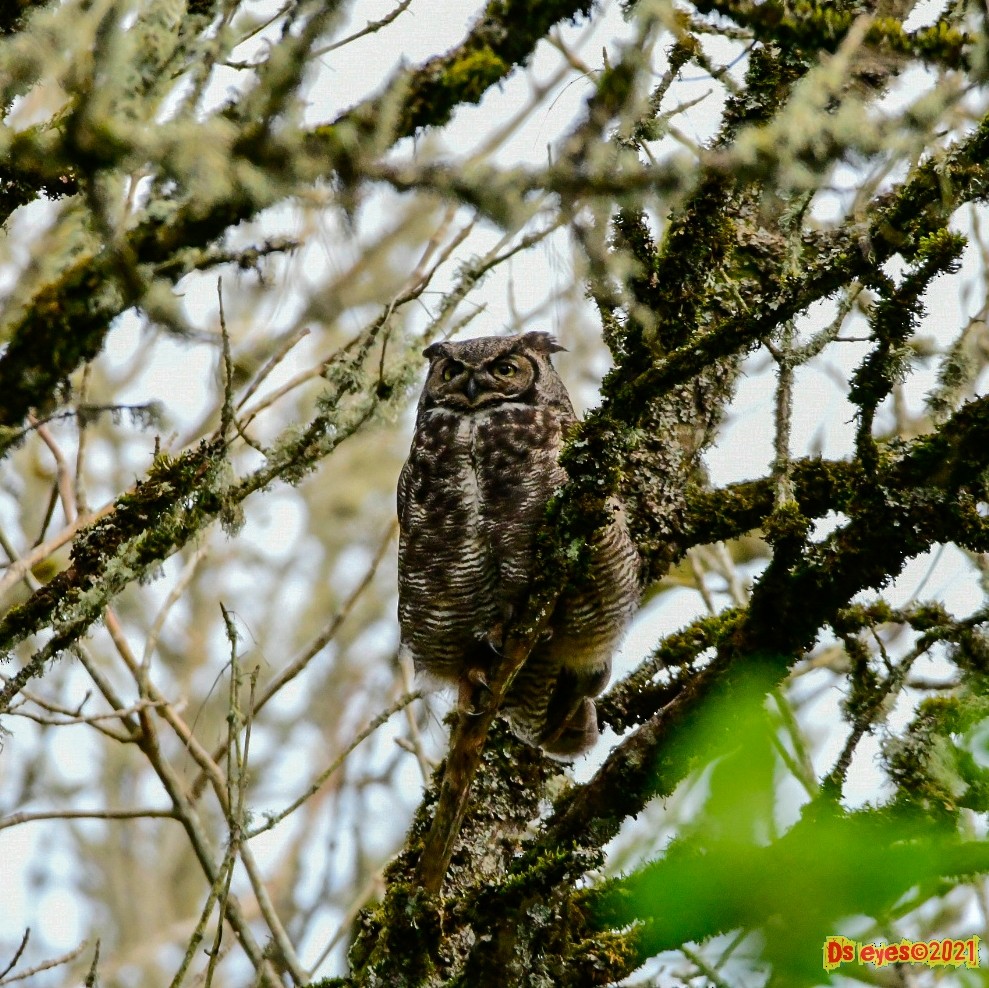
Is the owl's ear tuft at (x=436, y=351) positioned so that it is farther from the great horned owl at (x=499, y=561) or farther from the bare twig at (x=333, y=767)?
the bare twig at (x=333, y=767)

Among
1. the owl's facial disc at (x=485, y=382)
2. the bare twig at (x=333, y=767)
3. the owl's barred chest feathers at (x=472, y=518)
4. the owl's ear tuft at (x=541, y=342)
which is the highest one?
the owl's ear tuft at (x=541, y=342)

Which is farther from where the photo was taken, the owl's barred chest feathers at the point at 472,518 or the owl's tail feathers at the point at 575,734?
the owl's tail feathers at the point at 575,734

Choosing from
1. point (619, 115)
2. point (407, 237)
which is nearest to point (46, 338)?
point (619, 115)

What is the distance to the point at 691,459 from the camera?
13.1 ft

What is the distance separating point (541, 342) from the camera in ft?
15.4

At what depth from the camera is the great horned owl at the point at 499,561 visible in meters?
3.97

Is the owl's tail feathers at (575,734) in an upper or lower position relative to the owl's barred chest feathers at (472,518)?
lower

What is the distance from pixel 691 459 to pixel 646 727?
4.94 ft

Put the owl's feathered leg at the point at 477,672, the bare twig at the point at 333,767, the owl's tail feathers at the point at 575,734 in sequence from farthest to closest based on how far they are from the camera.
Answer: the owl's tail feathers at the point at 575,734, the owl's feathered leg at the point at 477,672, the bare twig at the point at 333,767

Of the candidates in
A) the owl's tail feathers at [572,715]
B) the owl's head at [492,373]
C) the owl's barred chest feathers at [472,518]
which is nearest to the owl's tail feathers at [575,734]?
the owl's tail feathers at [572,715]

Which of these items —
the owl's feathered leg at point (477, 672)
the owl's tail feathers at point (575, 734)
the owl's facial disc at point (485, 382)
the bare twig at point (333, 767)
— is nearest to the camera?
the bare twig at point (333, 767)

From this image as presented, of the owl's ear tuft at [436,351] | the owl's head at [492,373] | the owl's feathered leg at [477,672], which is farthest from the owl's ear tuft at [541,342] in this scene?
the owl's feathered leg at [477,672]

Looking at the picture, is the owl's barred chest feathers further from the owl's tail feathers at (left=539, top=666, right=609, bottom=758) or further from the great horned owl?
the owl's tail feathers at (left=539, top=666, right=609, bottom=758)

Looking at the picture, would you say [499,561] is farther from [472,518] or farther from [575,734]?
[575,734]
